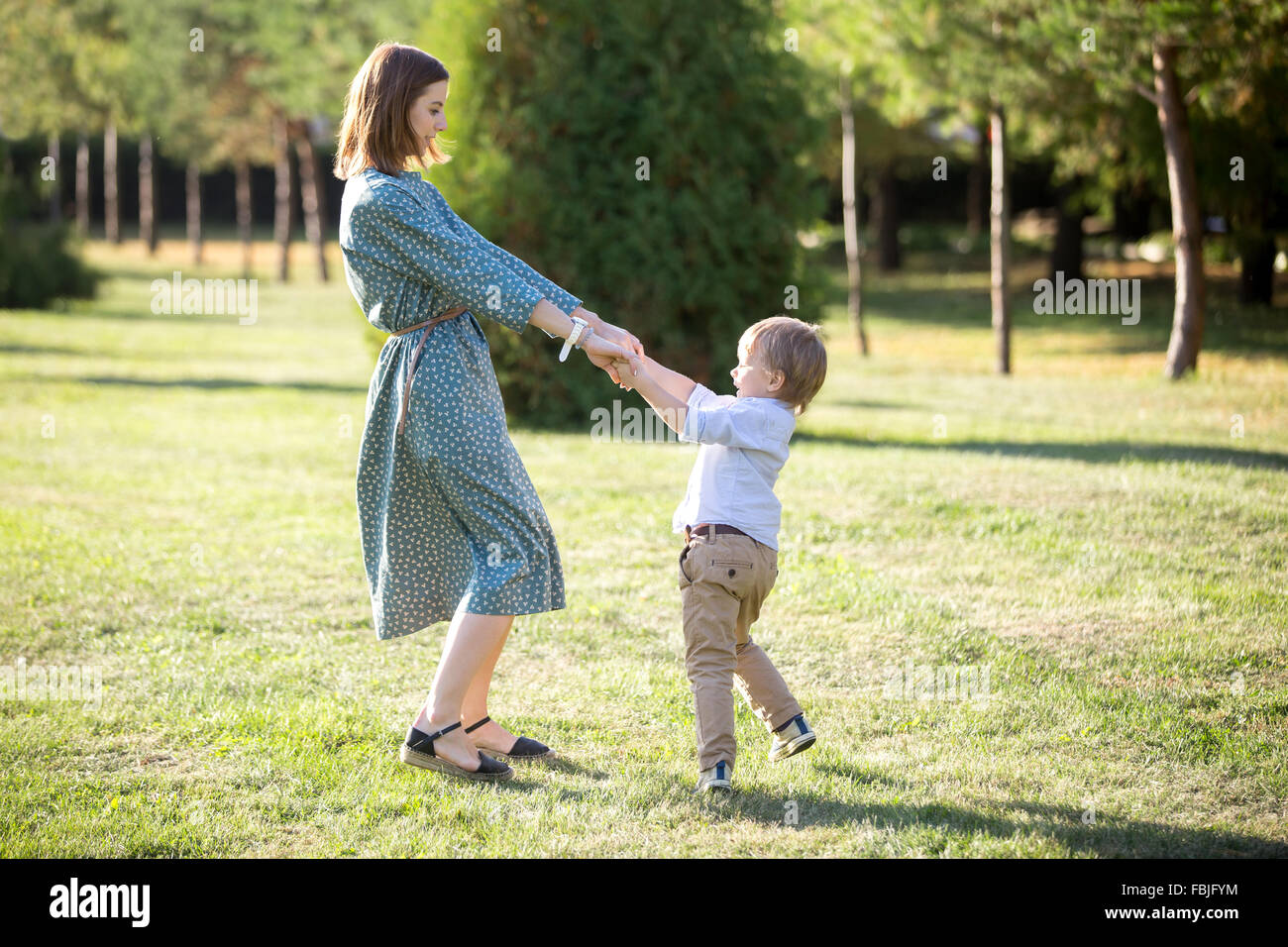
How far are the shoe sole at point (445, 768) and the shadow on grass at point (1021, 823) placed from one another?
75 centimetres

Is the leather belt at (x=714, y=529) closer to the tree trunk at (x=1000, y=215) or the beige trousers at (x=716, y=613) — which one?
the beige trousers at (x=716, y=613)

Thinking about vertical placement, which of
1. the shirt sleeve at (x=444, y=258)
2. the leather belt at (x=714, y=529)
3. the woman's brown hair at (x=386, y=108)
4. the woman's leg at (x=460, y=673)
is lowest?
the woman's leg at (x=460, y=673)

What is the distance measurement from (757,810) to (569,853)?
0.64 meters

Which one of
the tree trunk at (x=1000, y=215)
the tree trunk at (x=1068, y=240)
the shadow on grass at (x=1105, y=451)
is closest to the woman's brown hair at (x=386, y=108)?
the shadow on grass at (x=1105, y=451)

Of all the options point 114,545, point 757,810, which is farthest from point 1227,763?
point 114,545

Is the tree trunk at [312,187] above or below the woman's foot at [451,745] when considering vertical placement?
above

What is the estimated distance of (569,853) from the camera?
3.43 metres

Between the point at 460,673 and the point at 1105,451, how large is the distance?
286 inches

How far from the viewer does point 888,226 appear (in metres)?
31.8

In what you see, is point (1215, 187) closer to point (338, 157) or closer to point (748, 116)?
point (748, 116)

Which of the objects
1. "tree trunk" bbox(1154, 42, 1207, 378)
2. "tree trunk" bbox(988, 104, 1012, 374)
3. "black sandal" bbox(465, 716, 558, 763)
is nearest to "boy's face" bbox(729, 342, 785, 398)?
"black sandal" bbox(465, 716, 558, 763)

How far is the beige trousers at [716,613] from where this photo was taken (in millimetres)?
3787

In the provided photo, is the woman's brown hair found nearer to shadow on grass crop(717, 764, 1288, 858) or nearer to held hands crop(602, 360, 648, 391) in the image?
held hands crop(602, 360, 648, 391)

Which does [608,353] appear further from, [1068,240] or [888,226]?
[888,226]
